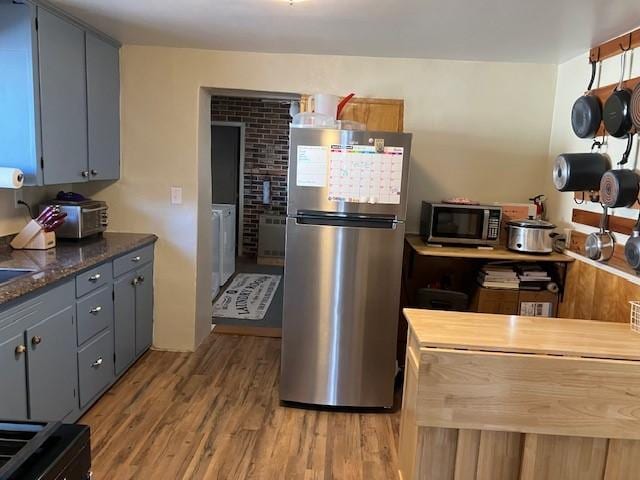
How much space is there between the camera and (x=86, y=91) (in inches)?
118

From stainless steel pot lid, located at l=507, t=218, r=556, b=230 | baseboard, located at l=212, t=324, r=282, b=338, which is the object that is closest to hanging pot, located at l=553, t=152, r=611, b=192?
stainless steel pot lid, located at l=507, t=218, r=556, b=230

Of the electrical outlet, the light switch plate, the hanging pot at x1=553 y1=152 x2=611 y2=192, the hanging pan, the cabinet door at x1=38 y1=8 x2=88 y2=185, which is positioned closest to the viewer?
the hanging pan

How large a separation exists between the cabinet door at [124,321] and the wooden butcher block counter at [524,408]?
196 centimetres

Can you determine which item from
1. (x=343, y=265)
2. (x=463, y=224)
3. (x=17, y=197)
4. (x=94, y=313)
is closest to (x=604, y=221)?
(x=463, y=224)

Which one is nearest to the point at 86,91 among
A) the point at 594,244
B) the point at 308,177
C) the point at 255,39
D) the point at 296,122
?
the point at 255,39

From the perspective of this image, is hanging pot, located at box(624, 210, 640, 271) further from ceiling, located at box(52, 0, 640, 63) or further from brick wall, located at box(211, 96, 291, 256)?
brick wall, located at box(211, 96, 291, 256)

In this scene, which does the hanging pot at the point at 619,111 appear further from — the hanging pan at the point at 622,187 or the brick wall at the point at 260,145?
the brick wall at the point at 260,145

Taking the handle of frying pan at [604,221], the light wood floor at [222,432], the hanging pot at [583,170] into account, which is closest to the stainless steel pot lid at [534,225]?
the hanging pot at [583,170]

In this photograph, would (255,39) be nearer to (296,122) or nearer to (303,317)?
(296,122)

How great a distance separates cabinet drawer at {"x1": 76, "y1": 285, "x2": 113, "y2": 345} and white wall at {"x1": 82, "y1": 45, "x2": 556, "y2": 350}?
2.63 ft

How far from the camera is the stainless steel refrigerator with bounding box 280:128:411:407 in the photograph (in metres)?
2.71

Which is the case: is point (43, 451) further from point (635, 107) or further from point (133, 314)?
point (635, 107)

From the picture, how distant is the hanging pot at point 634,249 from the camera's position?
2.24m

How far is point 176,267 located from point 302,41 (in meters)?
1.84
